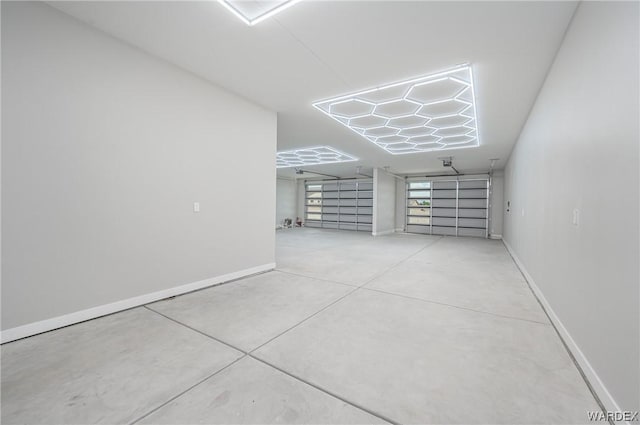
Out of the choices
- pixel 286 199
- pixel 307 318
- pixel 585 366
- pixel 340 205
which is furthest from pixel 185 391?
pixel 286 199

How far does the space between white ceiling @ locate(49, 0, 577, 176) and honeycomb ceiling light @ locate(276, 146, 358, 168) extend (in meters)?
3.11

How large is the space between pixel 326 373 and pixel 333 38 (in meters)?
2.76

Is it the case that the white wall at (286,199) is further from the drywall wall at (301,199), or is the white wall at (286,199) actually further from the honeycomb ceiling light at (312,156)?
the honeycomb ceiling light at (312,156)

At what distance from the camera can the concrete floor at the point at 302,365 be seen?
4.22 feet

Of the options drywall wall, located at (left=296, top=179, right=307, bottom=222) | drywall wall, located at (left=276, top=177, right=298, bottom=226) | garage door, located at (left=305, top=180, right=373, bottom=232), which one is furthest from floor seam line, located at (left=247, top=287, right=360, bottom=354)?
drywall wall, located at (left=296, top=179, right=307, bottom=222)

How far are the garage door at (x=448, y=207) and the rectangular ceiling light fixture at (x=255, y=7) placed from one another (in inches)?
387

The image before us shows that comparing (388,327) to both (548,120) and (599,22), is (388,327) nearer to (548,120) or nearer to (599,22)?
(599,22)

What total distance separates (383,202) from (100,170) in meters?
9.06

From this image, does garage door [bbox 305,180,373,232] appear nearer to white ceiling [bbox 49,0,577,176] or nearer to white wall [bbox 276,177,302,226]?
white wall [bbox 276,177,302,226]

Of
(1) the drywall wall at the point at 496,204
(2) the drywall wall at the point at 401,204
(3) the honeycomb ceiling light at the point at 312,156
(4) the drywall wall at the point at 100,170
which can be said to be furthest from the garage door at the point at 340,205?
(4) the drywall wall at the point at 100,170

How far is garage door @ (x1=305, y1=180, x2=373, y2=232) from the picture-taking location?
37.3 ft

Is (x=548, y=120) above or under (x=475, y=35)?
under

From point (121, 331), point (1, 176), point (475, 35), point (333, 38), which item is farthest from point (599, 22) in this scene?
point (1, 176)

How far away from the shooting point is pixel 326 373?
1.57 m
